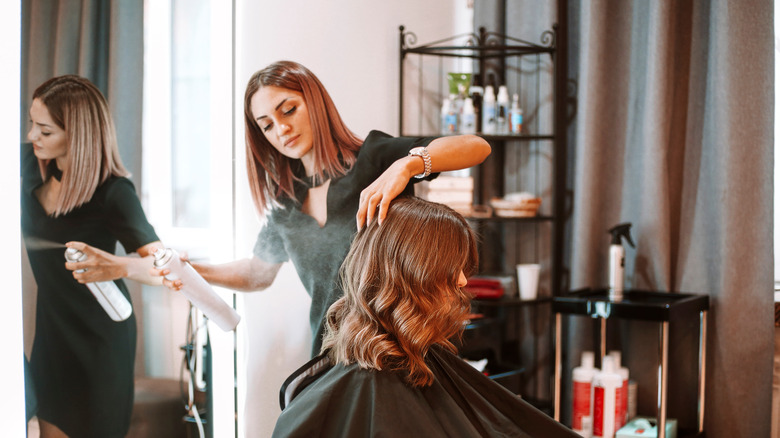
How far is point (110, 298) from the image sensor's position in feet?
5.19

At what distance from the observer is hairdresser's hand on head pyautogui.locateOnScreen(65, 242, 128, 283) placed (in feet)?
4.99

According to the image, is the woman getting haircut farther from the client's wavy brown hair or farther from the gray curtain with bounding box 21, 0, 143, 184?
the gray curtain with bounding box 21, 0, 143, 184

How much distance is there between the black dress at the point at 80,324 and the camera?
4.83ft

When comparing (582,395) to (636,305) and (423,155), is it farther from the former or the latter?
(423,155)

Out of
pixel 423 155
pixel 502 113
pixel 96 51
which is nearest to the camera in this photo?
pixel 96 51

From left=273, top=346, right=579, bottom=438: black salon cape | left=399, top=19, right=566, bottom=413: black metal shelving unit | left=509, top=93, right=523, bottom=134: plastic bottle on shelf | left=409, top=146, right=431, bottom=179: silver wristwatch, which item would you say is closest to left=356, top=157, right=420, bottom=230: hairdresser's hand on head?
left=409, top=146, right=431, bottom=179: silver wristwatch

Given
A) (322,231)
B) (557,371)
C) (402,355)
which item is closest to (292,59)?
(322,231)

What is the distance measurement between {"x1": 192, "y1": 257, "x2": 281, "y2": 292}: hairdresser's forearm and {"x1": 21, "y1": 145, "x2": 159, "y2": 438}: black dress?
0.71 feet

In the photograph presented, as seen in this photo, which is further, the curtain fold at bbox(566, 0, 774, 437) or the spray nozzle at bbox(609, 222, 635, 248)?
the spray nozzle at bbox(609, 222, 635, 248)

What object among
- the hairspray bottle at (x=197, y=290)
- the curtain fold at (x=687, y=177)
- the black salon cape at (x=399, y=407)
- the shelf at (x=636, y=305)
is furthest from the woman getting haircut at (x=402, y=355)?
the curtain fold at (x=687, y=177)

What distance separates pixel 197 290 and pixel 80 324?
0.29m

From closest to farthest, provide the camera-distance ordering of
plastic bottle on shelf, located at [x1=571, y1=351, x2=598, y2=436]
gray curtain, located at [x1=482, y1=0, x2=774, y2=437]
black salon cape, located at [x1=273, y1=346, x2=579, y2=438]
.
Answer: black salon cape, located at [x1=273, y1=346, x2=579, y2=438] < gray curtain, located at [x1=482, y1=0, x2=774, y2=437] < plastic bottle on shelf, located at [x1=571, y1=351, x2=598, y2=436]

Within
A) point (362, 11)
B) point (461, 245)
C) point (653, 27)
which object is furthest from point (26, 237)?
point (653, 27)

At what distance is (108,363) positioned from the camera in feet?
5.20
